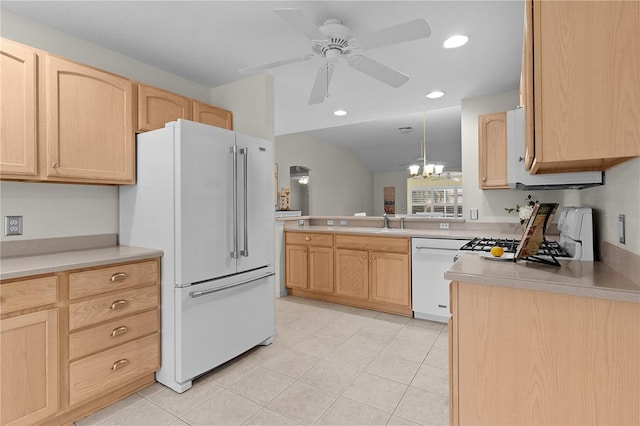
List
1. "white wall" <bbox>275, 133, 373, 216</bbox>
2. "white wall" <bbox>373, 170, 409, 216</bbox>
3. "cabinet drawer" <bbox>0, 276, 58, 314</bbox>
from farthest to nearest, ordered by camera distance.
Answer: "white wall" <bbox>373, 170, 409, 216</bbox> → "white wall" <bbox>275, 133, 373, 216</bbox> → "cabinet drawer" <bbox>0, 276, 58, 314</bbox>

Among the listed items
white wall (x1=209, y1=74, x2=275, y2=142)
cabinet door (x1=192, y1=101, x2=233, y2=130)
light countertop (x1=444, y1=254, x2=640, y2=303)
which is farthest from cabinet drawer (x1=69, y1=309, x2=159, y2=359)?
light countertop (x1=444, y1=254, x2=640, y2=303)

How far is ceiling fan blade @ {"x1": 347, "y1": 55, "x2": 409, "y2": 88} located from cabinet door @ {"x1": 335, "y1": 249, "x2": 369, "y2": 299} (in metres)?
1.99

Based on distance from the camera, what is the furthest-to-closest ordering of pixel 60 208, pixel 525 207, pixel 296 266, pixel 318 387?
pixel 296 266, pixel 525 207, pixel 60 208, pixel 318 387

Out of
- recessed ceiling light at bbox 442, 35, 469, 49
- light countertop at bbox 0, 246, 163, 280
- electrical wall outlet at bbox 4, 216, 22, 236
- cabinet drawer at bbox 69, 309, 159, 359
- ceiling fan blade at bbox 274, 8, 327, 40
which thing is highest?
recessed ceiling light at bbox 442, 35, 469, 49

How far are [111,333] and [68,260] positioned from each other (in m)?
0.50

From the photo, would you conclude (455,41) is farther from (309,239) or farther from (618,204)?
(309,239)

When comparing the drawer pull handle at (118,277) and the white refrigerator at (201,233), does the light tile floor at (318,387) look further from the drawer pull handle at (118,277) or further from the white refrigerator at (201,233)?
the drawer pull handle at (118,277)

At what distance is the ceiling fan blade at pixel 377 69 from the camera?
6.83ft

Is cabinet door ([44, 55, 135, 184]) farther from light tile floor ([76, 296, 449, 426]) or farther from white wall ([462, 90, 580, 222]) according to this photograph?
white wall ([462, 90, 580, 222])

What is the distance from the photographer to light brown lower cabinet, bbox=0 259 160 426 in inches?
62.2

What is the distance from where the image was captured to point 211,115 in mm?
2994

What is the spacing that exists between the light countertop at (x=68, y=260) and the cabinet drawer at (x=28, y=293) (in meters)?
0.05

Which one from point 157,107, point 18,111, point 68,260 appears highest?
point 157,107

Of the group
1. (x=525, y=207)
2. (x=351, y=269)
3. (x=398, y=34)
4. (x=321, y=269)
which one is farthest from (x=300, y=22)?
(x=321, y=269)
